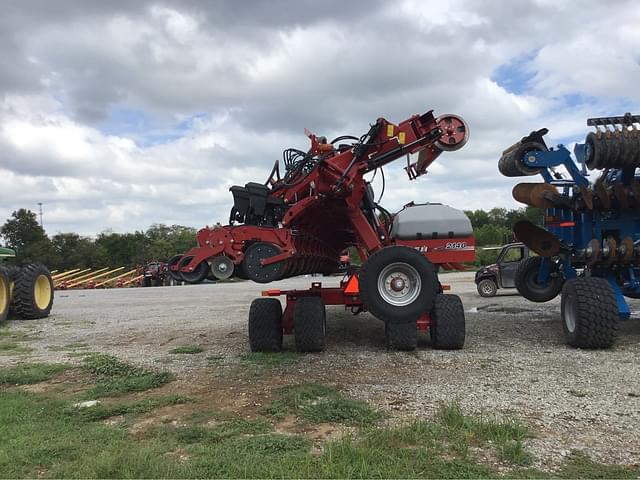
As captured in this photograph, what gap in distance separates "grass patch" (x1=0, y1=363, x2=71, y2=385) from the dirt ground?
648mm

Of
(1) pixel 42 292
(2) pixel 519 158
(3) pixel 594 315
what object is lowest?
(3) pixel 594 315

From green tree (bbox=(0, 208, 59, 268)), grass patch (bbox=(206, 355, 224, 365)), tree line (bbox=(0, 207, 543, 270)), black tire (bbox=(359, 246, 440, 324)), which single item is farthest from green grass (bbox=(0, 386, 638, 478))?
green tree (bbox=(0, 208, 59, 268))

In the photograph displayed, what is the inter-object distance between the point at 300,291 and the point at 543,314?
6245mm

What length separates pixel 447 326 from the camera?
7988mm

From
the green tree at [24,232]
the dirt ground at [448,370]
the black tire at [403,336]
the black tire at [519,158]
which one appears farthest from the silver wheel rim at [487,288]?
the green tree at [24,232]

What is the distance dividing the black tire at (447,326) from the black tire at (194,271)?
10.8 ft

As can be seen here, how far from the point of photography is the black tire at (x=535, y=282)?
11.1 m

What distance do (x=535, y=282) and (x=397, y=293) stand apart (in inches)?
222

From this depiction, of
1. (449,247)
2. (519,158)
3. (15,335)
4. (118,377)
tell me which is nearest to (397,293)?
(449,247)

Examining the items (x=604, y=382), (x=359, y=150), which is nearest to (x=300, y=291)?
(x=359, y=150)

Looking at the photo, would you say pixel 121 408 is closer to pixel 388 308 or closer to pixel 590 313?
pixel 388 308

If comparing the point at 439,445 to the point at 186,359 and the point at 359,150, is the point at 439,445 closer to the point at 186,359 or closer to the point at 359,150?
the point at 359,150

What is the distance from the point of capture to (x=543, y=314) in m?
12.2

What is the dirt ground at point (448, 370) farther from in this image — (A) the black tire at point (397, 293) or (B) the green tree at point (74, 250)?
(B) the green tree at point (74, 250)
